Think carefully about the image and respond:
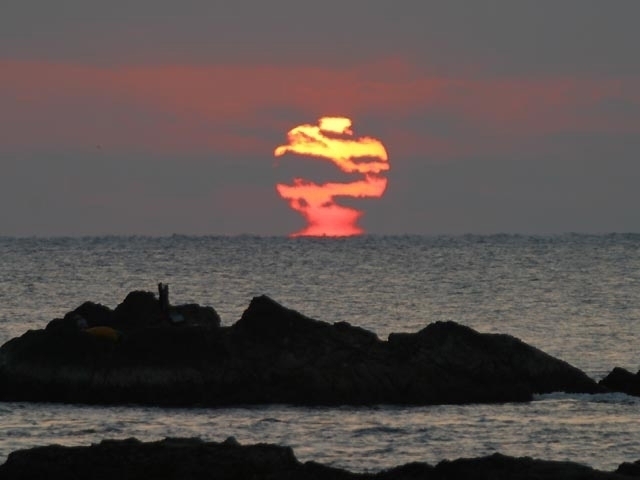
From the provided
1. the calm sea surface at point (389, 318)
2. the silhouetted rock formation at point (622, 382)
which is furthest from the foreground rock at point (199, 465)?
the silhouetted rock formation at point (622, 382)

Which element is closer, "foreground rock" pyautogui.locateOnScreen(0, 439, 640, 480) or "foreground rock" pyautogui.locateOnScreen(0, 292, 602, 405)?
"foreground rock" pyautogui.locateOnScreen(0, 439, 640, 480)

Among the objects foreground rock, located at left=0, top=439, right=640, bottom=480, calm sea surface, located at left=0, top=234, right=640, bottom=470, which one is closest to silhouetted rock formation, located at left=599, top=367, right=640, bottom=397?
calm sea surface, located at left=0, top=234, right=640, bottom=470

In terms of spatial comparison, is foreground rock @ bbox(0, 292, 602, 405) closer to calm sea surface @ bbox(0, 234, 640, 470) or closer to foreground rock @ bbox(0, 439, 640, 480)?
calm sea surface @ bbox(0, 234, 640, 470)

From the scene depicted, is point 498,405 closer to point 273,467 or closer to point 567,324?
point 273,467

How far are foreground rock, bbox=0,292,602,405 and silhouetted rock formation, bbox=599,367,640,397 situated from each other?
2.53m

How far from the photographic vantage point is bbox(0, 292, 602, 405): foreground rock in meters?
49.0

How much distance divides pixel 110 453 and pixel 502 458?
6957mm

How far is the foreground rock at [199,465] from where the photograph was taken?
29.2m

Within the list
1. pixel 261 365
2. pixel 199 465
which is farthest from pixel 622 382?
pixel 199 465

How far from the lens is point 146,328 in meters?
50.2

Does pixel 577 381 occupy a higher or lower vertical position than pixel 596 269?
lower

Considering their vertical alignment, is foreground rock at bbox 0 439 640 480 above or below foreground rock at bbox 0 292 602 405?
below

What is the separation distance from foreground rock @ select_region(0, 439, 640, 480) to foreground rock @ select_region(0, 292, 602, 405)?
17.5m

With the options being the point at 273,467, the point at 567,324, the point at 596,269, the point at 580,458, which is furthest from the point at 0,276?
the point at 273,467
